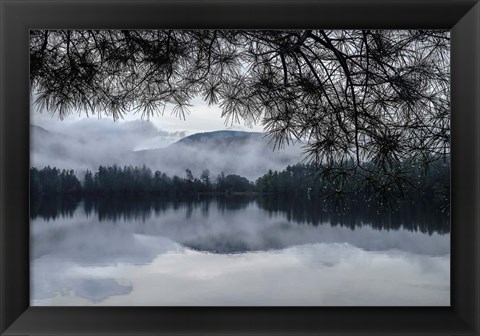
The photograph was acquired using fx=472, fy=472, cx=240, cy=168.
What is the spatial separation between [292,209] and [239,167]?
25 cm

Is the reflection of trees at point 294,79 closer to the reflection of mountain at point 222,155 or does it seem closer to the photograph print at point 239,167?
the photograph print at point 239,167

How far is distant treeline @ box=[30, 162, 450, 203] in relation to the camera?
165cm

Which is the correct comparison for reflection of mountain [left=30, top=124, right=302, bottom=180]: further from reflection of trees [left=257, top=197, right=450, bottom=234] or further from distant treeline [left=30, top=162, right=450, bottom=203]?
reflection of trees [left=257, top=197, right=450, bottom=234]

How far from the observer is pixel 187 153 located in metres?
1.72

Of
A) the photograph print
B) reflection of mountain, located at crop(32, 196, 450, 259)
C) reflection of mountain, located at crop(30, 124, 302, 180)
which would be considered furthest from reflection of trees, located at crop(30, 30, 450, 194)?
reflection of mountain, located at crop(32, 196, 450, 259)

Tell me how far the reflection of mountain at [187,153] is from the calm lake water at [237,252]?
4.7 inches

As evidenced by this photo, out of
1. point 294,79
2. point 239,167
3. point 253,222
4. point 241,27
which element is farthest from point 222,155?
point 241,27

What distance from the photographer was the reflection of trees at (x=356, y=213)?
174 centimetres

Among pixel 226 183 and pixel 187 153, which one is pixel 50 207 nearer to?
pixel 187 153

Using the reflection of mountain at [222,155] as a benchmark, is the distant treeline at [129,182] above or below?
below

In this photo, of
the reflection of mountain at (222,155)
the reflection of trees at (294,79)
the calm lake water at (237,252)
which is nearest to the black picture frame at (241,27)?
the reflection of trees at (294,79)
